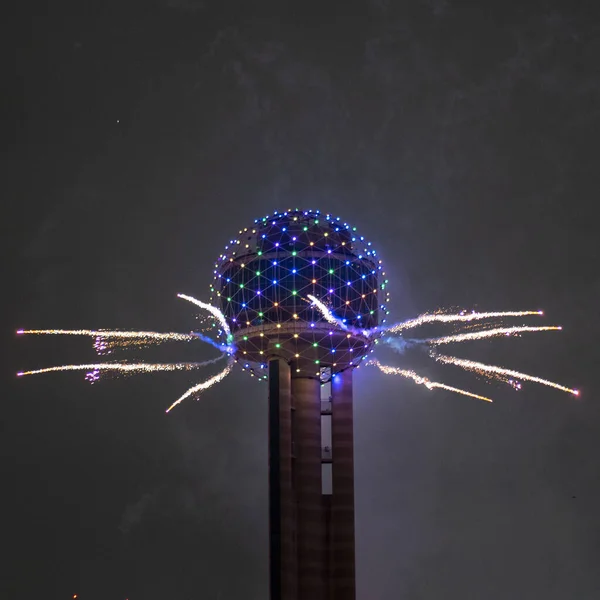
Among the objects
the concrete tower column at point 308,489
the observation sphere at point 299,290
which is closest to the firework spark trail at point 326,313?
the observation sphere at point 299,290

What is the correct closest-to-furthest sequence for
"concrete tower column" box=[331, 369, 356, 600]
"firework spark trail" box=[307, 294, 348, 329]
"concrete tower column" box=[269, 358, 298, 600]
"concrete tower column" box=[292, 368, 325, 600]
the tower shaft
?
"concrete tower column" box=[269, 358, 298, 600] → the tower shaft → "firework spark trail" box=[307, 294, 348, 329] → "concrete tower column" box=[292, 368, 325, 600] → "concrete tower column" box=[331, 369, 356, 600]

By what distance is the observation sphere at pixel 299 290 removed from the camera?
5094 inches

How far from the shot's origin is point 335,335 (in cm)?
13062

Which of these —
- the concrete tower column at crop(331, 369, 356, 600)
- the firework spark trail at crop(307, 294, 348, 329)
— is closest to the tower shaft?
the concrete tower column at crop(331, 369, 356, 600)

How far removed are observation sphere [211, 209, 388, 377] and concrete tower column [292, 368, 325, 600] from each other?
112 inches

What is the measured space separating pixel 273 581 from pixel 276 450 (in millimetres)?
11811

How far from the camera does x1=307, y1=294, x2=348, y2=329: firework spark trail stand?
12900 cm

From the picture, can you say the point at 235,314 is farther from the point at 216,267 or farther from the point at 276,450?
the point at 276,450

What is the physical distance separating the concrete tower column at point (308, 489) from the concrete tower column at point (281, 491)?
6.18 feet

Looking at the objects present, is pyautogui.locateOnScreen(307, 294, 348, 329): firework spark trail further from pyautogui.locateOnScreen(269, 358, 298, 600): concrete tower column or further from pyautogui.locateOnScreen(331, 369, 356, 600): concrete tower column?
pyautogui.locateOnScreen(331, 369, 356, 600): concrete tower column

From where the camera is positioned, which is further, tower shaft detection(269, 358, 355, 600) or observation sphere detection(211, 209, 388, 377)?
observation sphere detection(211, 209, 388, 377)

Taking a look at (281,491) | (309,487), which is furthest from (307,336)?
(281,491)

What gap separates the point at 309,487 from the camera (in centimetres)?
13050

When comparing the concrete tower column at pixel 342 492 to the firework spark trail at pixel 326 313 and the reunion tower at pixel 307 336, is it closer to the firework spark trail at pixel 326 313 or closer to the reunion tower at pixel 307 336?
the reunion tower at pixel 307 336
